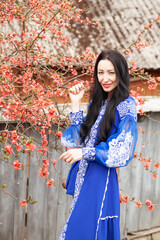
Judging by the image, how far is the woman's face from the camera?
2.07 meters

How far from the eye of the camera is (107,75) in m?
2.09

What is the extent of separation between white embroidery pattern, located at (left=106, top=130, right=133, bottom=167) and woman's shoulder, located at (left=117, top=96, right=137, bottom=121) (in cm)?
13

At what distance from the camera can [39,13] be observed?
3.22 metres

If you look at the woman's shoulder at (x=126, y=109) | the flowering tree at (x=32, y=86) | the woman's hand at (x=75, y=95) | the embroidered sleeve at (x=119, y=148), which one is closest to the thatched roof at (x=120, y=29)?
the flowering tree at (x=32, y=86)

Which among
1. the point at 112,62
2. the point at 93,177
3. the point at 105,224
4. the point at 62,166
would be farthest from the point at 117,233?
the point at 62,166

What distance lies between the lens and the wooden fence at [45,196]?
3.12 m

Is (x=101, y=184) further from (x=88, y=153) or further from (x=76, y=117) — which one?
(x=76, y=117)

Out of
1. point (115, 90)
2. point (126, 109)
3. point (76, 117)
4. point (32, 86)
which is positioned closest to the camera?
point (126, 109)

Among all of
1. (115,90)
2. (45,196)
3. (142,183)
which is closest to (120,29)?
(142,183)

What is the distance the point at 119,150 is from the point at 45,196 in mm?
1591

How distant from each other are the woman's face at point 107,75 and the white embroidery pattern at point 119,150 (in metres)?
0.35

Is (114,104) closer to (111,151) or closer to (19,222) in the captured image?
(111,151)

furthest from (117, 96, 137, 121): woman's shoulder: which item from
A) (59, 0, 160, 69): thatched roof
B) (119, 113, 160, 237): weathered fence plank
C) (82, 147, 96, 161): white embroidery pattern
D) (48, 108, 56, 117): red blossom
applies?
(59, 0, 160, 69): thatched roof

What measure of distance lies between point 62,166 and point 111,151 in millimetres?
1475
